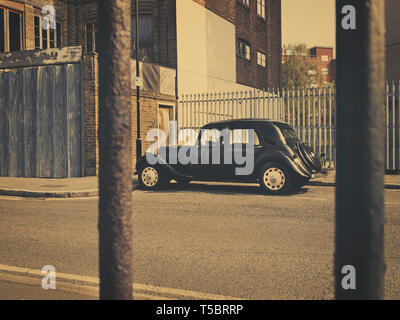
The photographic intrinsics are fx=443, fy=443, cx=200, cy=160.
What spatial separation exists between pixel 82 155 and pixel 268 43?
2008 cm

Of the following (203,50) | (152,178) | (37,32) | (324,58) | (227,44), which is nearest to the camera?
(152,178)

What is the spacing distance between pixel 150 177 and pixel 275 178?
327 centimetres

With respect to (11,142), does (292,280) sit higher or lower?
lower

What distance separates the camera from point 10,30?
17.9 meters

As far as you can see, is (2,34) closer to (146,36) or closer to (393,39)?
(146,36)

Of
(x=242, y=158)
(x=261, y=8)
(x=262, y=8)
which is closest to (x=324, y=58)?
(x=262, y=8)

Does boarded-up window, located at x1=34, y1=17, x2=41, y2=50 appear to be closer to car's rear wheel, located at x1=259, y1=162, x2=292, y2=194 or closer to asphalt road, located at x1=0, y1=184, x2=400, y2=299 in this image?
asphalt road, located at x1=0, y1=184, x2=400, y2=299

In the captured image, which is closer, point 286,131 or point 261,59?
point 286,131

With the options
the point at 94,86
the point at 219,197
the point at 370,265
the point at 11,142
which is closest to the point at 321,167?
the point at 219,197

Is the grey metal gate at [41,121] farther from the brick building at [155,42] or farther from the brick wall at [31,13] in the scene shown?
the brick wall at [31,13]

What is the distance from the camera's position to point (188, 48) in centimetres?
2006

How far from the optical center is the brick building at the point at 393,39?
21.0m

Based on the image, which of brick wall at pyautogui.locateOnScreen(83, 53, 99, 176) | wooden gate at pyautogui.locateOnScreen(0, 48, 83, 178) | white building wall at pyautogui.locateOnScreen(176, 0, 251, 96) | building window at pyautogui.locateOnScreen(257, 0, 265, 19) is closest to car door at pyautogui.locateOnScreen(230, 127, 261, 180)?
brick wall at pyautogui.locateOnScreen(83, 53, 99, 176)

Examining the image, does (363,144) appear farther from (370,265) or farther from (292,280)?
(292,280)
